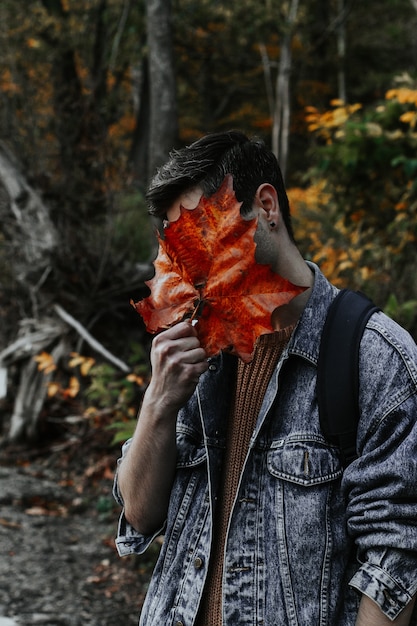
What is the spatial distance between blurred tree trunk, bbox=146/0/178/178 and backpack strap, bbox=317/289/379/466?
6.16 metres

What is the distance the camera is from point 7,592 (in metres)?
4.72

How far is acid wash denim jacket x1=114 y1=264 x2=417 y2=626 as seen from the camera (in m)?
1.54

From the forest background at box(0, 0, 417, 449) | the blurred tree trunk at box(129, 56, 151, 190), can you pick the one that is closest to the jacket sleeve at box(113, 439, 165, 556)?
the forest background at box(0, 0, 417, 449)

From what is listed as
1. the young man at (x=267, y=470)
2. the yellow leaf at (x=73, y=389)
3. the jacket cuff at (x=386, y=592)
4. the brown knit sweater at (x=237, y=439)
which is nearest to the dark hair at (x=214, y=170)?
the young man at (x=267, y=470)

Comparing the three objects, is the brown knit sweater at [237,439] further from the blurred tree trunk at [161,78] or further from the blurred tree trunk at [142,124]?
the blurred tree trunk at [142,124]

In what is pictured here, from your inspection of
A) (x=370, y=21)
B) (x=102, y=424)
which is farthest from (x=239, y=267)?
(x=370, y=21)

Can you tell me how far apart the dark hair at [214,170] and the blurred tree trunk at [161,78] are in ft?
19.2

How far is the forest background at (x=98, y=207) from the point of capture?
616 centimetres

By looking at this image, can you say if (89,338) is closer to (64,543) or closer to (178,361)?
(64,543)

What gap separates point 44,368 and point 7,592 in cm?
324

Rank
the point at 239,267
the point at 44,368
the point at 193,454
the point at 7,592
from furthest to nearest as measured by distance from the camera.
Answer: the point at 44,368
the point at 7,592
the point at 193,454
the point at 239,267

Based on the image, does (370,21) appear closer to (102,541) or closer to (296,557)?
(102,541)

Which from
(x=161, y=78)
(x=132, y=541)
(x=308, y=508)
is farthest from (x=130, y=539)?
(x=161, y=78)

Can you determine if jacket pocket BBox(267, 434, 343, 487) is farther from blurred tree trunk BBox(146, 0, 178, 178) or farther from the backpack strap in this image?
blurred tree trunk BBox(146, 0, 178, 178)
